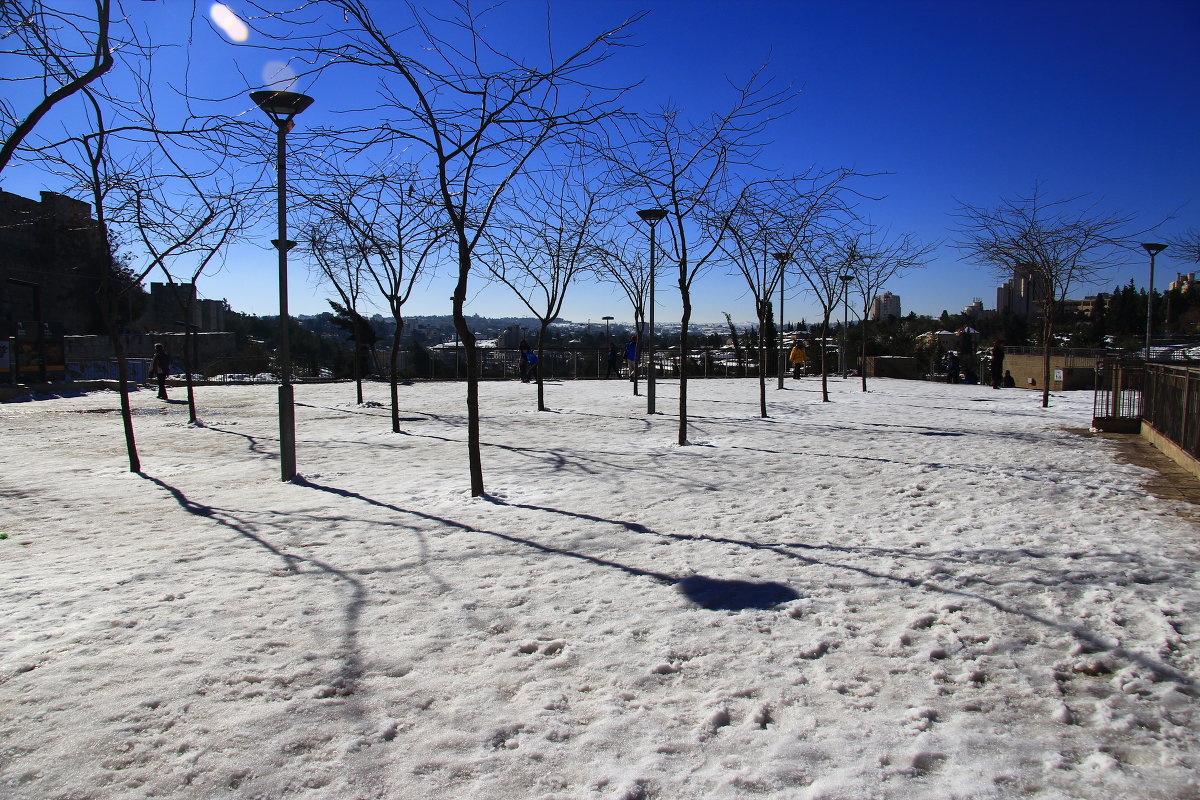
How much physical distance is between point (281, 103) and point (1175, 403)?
38.1ft

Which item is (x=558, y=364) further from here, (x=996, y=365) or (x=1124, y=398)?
(x=1124, y=398)

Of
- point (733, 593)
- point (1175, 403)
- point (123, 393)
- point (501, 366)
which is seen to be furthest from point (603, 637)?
point (501, 366)

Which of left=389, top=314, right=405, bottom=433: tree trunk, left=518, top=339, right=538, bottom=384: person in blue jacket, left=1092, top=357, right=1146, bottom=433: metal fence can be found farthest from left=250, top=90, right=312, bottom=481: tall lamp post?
left=518, top=339, right=538, bottom=384: person in blue jacket

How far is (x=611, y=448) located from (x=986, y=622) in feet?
22.8

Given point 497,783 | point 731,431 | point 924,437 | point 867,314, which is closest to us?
point 497,783

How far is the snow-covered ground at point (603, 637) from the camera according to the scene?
2533 mm

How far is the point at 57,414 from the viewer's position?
A: 50.8 ft

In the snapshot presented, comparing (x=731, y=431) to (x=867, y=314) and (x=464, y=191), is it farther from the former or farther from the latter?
(x=867, y=314)

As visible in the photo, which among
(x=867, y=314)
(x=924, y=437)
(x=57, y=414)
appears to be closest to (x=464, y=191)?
(x=924, y=437)

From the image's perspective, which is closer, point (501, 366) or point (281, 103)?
point (281, 103)

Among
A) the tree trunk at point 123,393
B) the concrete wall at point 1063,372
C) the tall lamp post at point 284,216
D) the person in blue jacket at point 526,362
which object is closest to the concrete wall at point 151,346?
the person in blue jacket at point 526,362

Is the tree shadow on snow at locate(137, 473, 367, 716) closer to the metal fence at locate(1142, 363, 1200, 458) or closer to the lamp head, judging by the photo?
the lamp head

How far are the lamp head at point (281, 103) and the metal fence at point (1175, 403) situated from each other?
10643mm

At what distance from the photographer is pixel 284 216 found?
7.72 meters
